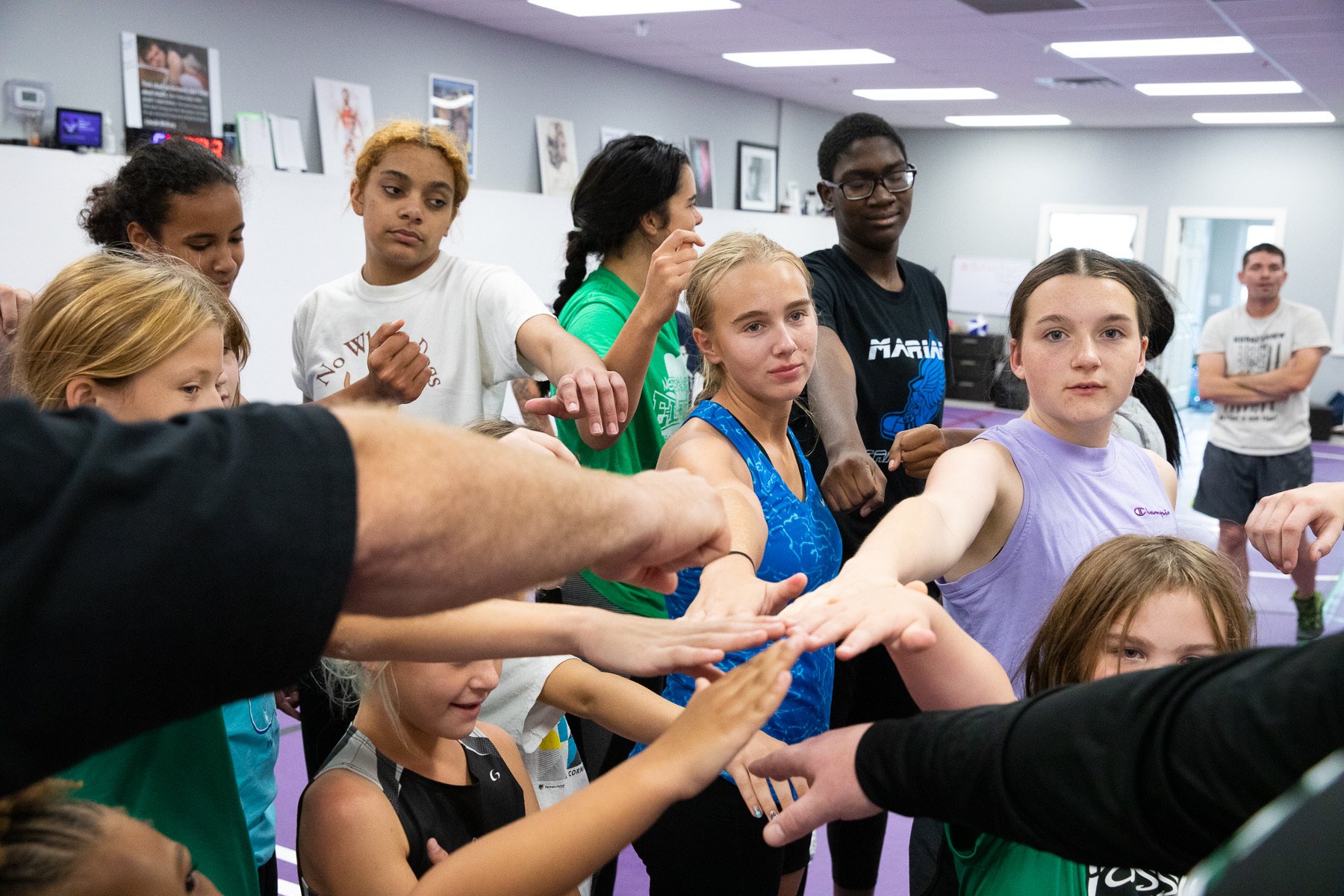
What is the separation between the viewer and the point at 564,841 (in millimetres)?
1149

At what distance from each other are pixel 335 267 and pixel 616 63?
17.3ft

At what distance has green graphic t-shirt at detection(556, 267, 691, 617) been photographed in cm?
241

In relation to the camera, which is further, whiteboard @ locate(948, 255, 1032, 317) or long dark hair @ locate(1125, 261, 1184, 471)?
whiteboard @ locate(948, 255, 1032, 317)

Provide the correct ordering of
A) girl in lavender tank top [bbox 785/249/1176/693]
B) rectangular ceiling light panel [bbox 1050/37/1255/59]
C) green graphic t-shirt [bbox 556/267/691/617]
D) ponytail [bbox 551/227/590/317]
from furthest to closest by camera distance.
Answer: rectangular ceiling light panel [bbox 1050/37/1255/59] < ponytail [bbox 551/227/590/317] < green graphic t-shirt [bbox 556/267/691/617] < girl in lavender tank top [bbox 785/249/1176/693]

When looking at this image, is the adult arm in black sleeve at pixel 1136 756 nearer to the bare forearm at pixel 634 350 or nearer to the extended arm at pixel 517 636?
the extended arm at pixel 517 636

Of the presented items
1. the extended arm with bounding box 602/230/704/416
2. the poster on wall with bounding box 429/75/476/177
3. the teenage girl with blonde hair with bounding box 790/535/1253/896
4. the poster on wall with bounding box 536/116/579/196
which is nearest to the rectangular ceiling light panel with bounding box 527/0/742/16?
the poster on wall with bounding box 429/75/476/177

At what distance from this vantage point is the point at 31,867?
2.97 feet

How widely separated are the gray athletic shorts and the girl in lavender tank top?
4065 mm

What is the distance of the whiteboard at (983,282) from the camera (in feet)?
48.0

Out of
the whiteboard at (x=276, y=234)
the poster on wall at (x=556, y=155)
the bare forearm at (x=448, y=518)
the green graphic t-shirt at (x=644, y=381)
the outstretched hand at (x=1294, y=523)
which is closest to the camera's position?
the bare forearm at (x=448, y=518)

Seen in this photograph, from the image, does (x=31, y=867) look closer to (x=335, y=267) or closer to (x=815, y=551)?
(x=815, y=551)

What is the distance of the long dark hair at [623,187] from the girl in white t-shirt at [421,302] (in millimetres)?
267

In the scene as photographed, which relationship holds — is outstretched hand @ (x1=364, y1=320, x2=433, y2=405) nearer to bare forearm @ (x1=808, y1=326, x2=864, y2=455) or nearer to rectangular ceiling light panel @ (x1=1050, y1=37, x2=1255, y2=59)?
bare forearm @ (x1=808, y1=326, x2=864, y2=455)

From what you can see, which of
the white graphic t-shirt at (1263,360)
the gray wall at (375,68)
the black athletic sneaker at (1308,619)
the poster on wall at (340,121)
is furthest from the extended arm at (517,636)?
the poster on wall at (340,121)
